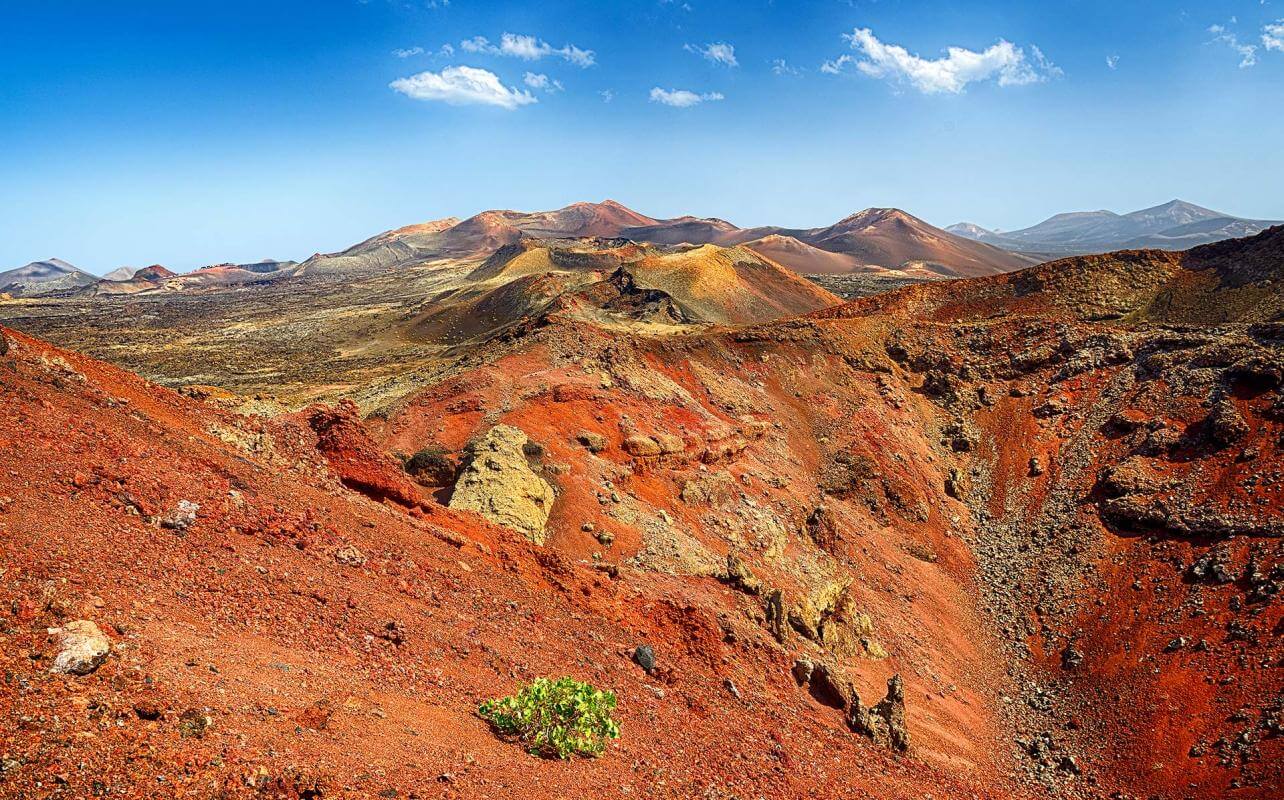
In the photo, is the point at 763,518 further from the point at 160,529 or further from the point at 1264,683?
the point at 160,529

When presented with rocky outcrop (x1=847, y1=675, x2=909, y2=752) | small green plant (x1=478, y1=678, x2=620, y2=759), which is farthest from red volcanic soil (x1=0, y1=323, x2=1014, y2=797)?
rocky outcrop (x1=847, y1=675, x2=909, y2=752)

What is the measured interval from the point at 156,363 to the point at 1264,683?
93848 millimetres

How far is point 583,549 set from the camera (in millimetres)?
19125

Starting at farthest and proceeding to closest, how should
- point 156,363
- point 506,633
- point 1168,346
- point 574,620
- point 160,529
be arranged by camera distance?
point 156,363
point 1168,346
point 574,620
point 506,633
point 160,529

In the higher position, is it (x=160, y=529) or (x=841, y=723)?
(x=160, y=529)

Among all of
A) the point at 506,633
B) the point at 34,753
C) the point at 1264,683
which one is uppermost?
the point at 34,753

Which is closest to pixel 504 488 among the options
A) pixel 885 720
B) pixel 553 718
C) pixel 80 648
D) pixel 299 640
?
pixel 299 640

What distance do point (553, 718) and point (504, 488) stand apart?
10.8m

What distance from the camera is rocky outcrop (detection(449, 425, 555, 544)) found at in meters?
18.4

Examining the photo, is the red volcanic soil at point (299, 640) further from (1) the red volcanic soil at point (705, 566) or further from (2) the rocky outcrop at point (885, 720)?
(2) the rocky outcrop at point (885, 720)

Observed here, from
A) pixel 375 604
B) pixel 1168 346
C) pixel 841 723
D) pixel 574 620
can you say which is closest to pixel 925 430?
pixel 1168 346

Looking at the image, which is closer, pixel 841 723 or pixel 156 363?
pixel 841 723

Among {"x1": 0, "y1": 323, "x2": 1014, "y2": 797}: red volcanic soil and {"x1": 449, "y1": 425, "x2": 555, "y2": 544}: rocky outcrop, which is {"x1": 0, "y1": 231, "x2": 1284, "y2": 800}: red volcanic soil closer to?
{"x1": 0, "y1": 323, "x2": 1014, "y2": 797}: red volcanic soil

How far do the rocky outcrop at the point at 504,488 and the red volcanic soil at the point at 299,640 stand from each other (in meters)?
2.34
